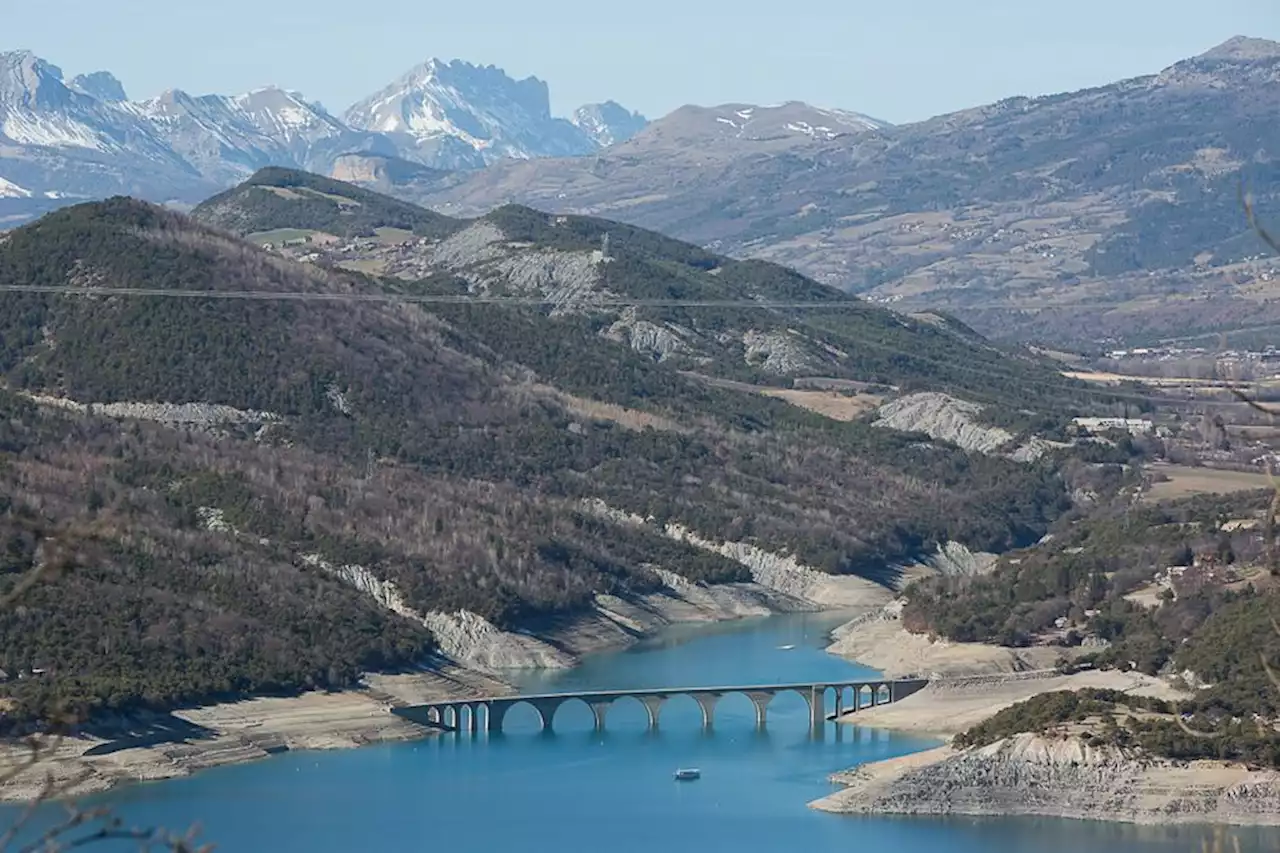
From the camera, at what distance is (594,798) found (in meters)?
52.2

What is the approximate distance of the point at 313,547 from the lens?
78.4 meters

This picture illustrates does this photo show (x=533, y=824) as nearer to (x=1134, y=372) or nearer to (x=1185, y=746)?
(x=1185, y=746)

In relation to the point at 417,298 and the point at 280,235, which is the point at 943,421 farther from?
the point at 280,235

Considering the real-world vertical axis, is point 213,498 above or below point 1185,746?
above

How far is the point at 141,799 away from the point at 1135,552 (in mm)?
36726

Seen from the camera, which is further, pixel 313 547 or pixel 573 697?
pixel 313 547

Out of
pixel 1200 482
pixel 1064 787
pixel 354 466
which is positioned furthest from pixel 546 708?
pixel 1200 482

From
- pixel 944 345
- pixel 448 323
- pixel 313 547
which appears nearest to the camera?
pixel 313 547

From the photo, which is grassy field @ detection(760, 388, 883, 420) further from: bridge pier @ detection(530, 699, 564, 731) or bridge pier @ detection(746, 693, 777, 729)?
bridge pier @ detection(530, 699, 564, 731)

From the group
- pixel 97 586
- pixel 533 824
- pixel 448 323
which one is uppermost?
pixel 448 323

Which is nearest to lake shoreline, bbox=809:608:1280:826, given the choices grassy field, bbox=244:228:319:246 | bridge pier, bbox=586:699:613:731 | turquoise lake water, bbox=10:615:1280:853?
turquoise lake water, bbox=10:615:1280:853

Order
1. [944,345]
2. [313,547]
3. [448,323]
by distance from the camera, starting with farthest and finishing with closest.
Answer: [944,345]
[448,323]
[313,547]

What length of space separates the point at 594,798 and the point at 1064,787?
8.44 m

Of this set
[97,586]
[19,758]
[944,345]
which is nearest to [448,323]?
[944,345]
